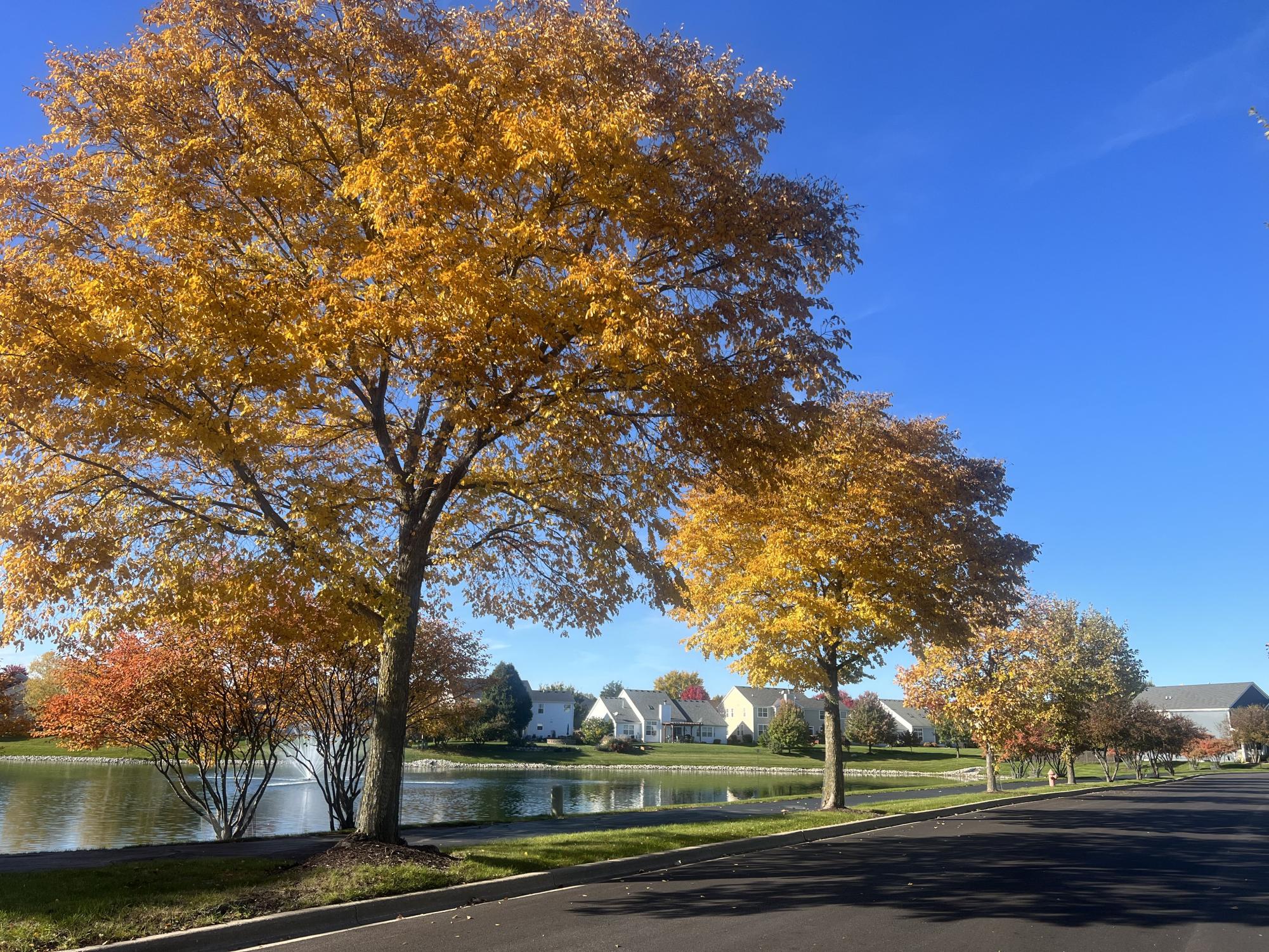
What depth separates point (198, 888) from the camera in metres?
8.07

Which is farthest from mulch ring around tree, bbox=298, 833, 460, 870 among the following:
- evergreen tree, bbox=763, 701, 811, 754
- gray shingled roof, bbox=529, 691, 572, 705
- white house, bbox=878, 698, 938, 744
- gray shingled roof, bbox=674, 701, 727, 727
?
white house, bbox=878, 698, 938, 744

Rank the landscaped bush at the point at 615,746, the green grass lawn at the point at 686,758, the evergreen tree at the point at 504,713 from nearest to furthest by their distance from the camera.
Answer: the green grass lawn at the point at 686,758 < the evergreen tree at the point at 504,713 < the landscaped bush at the point at 615,746

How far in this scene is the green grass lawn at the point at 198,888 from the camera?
21.6 feet

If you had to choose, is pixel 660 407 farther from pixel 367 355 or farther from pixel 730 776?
pixel 730 776

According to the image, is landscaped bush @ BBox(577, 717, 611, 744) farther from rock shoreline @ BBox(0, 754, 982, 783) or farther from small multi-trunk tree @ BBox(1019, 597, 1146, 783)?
small multi-trunk tree @ BBox(1019, 597, 1146, 783)

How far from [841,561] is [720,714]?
9022cm

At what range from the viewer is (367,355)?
903 centimetres

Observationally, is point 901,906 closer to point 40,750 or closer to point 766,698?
point 40,750

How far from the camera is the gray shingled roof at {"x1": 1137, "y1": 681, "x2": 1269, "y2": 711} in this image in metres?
109

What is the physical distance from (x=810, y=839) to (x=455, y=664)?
9375mm

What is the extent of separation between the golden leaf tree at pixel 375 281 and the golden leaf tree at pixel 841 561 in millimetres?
6867

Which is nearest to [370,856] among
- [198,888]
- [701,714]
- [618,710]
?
[198,888]

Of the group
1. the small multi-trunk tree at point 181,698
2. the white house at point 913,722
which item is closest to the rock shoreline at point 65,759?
the small multi-trunk tree at point 181,698

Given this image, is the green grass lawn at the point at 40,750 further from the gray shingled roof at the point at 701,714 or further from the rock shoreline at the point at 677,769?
the gray shingled roof at the point at 701,714
